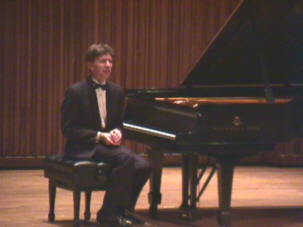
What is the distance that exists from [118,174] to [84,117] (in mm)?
463

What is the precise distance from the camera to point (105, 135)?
16.9ft

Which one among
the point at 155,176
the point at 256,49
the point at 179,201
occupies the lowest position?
the point at 179,201

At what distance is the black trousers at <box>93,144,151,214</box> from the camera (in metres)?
5.03

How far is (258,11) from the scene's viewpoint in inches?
216

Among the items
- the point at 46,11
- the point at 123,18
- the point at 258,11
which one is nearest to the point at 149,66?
the point at 123,18

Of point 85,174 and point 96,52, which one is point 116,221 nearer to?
point 85,174

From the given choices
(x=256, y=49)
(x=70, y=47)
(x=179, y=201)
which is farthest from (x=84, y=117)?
(x=70, y=47)

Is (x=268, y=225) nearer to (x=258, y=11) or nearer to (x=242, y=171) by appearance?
(x=258, y=11)

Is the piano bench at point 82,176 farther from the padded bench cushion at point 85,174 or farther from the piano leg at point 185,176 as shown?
the piano leg at point 185,176

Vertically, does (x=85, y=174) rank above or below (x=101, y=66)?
below

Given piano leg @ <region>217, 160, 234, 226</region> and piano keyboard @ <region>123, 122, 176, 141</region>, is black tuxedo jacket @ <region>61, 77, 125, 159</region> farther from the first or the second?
piano leg @ <region>217, 160, 234, 226</region>

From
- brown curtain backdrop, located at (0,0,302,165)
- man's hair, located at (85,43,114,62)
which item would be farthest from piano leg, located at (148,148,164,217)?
brown curtain backdrop, located at (0,0,302,165)

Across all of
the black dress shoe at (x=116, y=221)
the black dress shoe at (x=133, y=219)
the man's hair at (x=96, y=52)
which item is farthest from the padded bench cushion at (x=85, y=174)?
the man's hair at (x=96, y=52)

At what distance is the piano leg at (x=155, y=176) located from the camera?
5.68 metres
